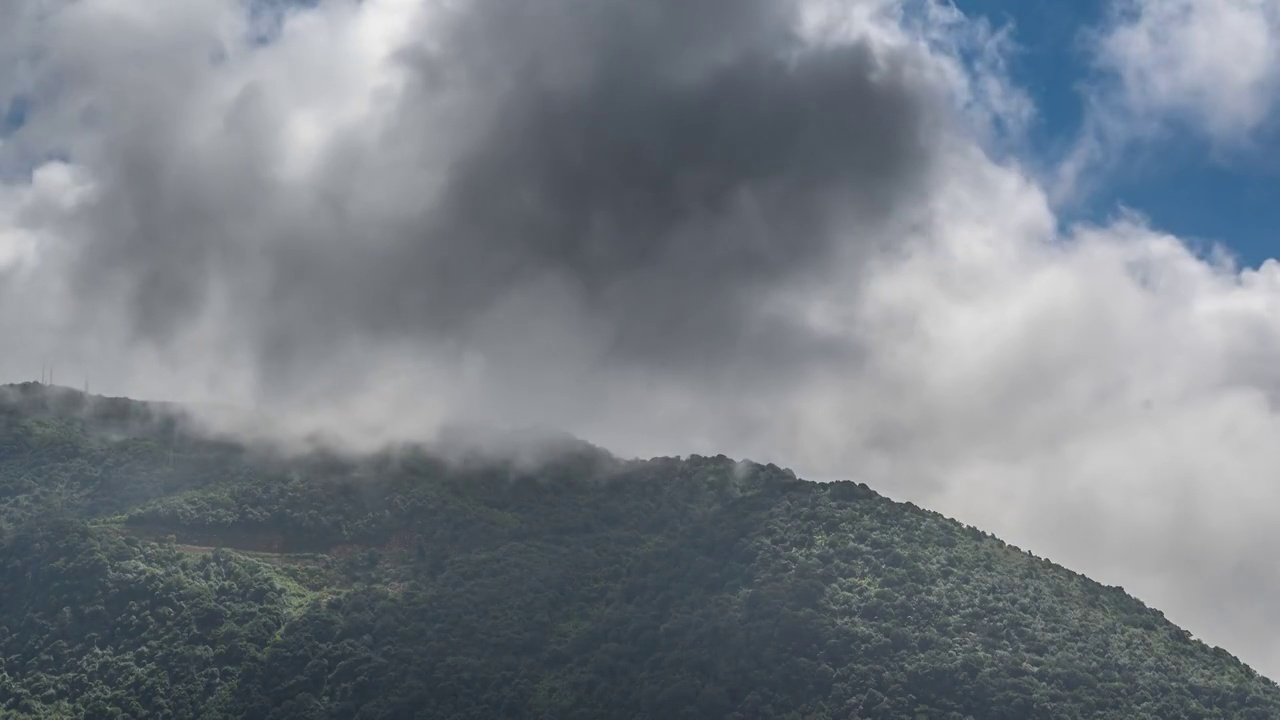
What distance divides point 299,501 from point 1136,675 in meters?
90.6

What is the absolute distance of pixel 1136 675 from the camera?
557 ft

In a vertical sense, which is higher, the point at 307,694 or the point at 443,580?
the point at 443,580

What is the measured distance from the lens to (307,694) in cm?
16825

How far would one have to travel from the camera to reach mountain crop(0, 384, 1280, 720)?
546 feet

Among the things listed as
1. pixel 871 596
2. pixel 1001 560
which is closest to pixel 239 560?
pixel 871 596

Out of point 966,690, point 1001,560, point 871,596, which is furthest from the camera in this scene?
point 1001,560

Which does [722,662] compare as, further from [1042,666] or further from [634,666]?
[1042,666]

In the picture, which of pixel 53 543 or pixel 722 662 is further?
pixel 53 543

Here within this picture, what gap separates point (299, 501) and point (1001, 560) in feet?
253

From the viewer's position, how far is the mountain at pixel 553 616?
546 ft

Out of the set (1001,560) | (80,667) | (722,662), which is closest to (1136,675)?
(1001,560)

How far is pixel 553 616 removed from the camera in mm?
179125

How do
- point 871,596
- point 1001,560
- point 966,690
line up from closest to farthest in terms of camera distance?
point 966,690, point 871,596, point 1001,560

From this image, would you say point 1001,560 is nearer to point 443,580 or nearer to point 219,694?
point 443,580
